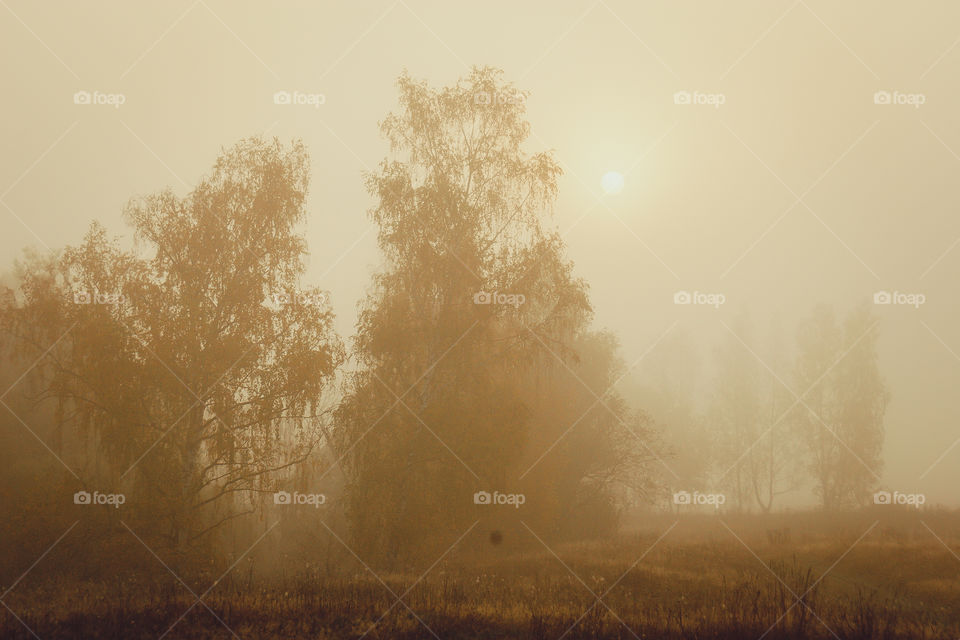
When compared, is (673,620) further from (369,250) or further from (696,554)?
(369,250)

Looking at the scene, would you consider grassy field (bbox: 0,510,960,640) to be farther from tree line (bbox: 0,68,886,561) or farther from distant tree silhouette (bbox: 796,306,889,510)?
distant tree silhouette (bbox: 796,306,889,510)

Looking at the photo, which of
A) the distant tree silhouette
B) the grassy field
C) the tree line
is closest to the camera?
the grassy field

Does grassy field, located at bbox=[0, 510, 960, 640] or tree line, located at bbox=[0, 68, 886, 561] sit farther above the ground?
tree line, located at bbox=[0, 68, 886, 561]

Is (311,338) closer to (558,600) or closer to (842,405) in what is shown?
(558,600)

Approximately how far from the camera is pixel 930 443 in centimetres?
12194

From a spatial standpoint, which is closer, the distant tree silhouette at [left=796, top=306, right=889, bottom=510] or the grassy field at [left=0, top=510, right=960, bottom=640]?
the grassy field at [left=0, top=510, right=960, bottom=640]

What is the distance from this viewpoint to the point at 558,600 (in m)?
11.5

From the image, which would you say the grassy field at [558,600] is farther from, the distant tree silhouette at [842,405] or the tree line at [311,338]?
the distant tree silhouette at [842,405]

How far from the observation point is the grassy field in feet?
29.1

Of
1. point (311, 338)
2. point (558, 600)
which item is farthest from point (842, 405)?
point (311, 338)

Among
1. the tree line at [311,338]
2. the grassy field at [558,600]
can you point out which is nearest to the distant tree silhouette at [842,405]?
the grassy field at [558,600]

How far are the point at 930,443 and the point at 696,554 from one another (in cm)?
13554

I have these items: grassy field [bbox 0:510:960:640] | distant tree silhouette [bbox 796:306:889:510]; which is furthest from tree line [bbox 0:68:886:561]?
distant tree silhouette [bbox 796:306:889:510]

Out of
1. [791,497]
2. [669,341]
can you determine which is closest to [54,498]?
[669,341]
